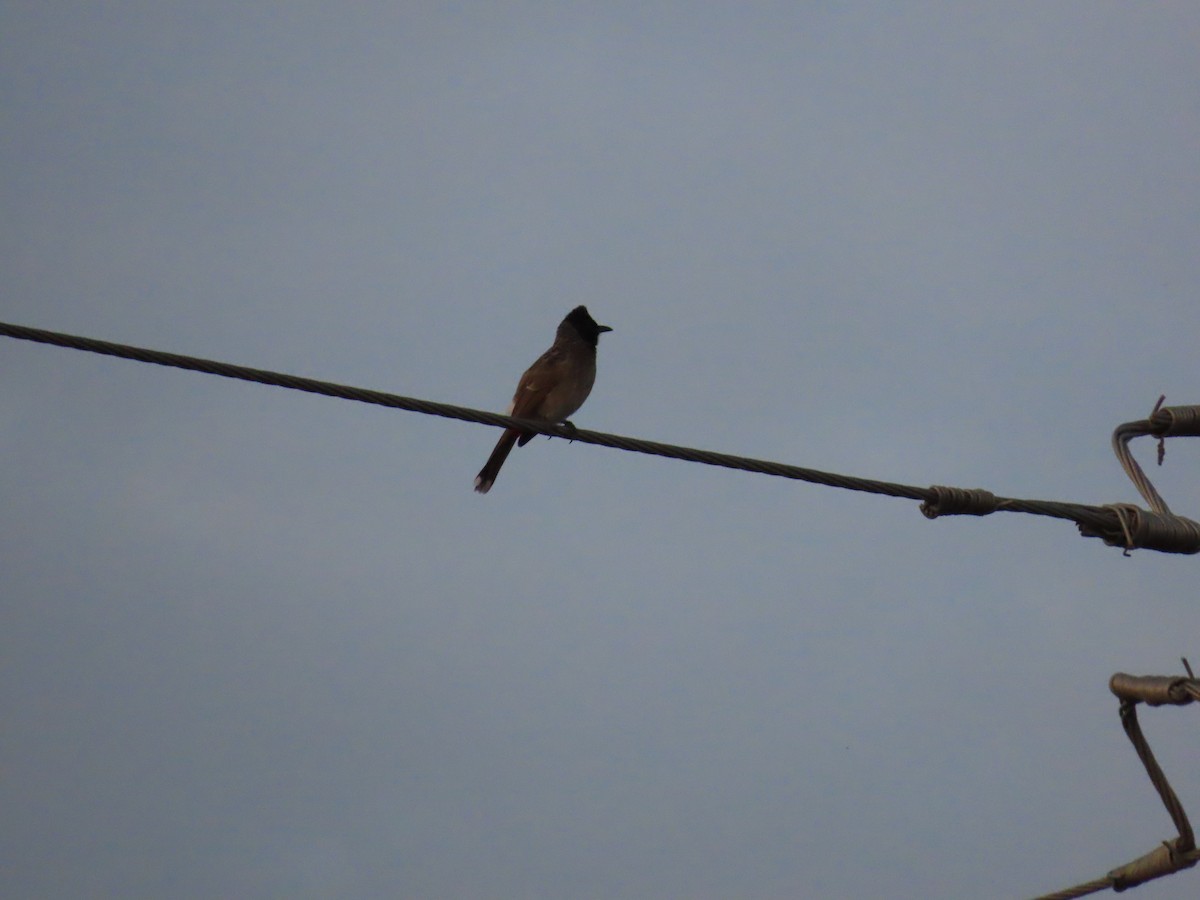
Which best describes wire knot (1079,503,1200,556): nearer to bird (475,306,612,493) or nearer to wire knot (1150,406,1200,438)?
wire knot (1150,406,1200,438)

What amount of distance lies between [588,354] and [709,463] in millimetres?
4537

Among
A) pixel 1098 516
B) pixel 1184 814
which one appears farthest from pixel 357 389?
pixel 1184 814

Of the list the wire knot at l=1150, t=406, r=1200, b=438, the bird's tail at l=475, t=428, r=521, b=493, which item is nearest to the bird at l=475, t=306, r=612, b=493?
the bird's tail at l=475, t=428, r=521, b=493

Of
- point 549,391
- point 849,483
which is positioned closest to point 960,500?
point 849,483

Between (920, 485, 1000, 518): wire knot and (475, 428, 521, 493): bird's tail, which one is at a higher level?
(475, 428, 521, 493): bird's tail

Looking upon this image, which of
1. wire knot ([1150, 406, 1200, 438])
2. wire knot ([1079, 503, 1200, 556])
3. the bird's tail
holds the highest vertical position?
the bird's tail

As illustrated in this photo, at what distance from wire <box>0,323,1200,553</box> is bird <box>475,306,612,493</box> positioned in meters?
3.87

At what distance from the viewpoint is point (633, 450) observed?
563 centimetres

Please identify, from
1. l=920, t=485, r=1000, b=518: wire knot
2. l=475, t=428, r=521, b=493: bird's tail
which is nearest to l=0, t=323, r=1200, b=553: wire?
l=920, t=485, r=1000, b=518: wire knot

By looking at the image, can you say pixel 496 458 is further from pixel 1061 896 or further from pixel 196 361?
pixel 1061 896

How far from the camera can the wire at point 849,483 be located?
472 cm

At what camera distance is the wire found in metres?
4.72

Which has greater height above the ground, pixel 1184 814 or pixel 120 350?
pixel 120 350

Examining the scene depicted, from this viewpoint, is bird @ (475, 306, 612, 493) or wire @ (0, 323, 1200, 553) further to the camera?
bird @ (475, 306, 612, 493)
